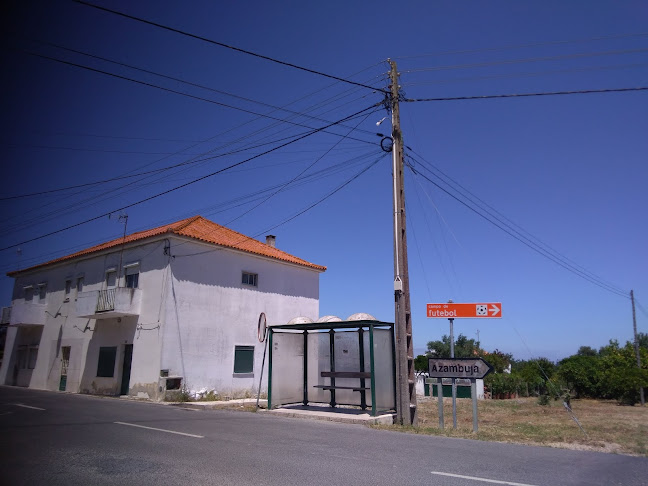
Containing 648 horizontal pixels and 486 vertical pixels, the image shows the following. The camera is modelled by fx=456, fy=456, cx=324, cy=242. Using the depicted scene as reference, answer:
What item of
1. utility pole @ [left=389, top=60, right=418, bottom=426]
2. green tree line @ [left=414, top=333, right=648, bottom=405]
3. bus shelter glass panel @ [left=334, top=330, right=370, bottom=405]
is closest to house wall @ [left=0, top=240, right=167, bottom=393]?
bus shelter glass panel @ [left=334, top=330, right=370, bottom=405]

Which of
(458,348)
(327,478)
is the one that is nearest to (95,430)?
(327,478)

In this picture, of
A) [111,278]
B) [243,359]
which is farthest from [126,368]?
[243,359]

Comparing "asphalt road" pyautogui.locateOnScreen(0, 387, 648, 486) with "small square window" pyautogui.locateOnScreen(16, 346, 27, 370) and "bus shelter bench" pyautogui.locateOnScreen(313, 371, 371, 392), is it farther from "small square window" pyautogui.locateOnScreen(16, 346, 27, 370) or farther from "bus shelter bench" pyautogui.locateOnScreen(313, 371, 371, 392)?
"small square window" pyautogui.locateOnScreen(16, 346, 27, 370)

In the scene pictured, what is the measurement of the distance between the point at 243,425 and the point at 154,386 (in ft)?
33.6

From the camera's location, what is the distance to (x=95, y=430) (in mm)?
9570

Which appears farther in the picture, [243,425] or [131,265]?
[131,265]

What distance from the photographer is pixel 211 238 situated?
2372 centimetres

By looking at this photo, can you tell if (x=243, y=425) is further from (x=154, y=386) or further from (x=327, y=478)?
(x=154, y=386)

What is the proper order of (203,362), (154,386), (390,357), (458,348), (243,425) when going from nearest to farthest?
(243,425) → (390,357) → (154,386) → (203,362) → (458,348)

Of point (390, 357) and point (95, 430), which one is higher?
point (390, 357)

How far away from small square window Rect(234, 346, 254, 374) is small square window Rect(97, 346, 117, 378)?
5.97 metres

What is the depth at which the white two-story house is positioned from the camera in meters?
20.9

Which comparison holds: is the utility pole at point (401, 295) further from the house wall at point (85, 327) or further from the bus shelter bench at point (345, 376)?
the house wall at point (85, 327)

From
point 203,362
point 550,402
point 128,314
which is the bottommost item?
point 550,402
